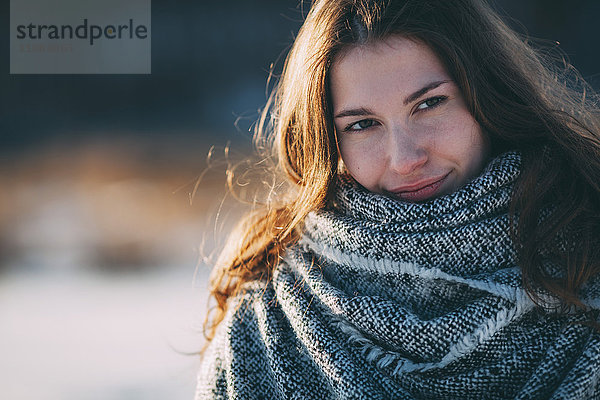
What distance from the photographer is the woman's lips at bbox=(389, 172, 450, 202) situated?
53.4 inches

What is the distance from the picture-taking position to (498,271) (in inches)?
49.1

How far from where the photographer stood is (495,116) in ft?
4.47

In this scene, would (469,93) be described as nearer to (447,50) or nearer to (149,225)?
(447,50)

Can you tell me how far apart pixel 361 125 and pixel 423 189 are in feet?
0.75

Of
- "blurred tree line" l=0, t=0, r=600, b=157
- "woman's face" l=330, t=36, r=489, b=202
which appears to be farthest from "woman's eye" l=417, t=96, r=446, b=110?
"blurred tree line" l=0, t=0, r=600, b=157

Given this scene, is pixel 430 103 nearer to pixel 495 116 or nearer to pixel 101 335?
pixel 495 116

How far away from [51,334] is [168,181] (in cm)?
248

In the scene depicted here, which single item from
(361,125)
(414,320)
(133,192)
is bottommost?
(414,320)

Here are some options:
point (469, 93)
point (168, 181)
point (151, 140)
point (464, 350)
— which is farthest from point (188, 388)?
point (151, 140)

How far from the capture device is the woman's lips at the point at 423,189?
136 cm

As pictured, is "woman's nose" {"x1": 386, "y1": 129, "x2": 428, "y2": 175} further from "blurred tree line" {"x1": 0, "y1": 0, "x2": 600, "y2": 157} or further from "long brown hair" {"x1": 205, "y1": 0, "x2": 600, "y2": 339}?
"blurred tree line" {"x1": 0, "y1": 0, "x2": 600, "y2": 157}

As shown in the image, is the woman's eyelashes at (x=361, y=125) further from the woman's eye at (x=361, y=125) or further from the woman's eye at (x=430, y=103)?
the woman's eye at (x=430, y=103)

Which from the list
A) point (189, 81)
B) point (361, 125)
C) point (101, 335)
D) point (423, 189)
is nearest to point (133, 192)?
point (189, 81)

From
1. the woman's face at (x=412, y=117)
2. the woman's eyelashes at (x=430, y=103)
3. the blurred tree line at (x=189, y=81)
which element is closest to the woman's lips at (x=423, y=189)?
the woman's face at (x=412, y=117)
